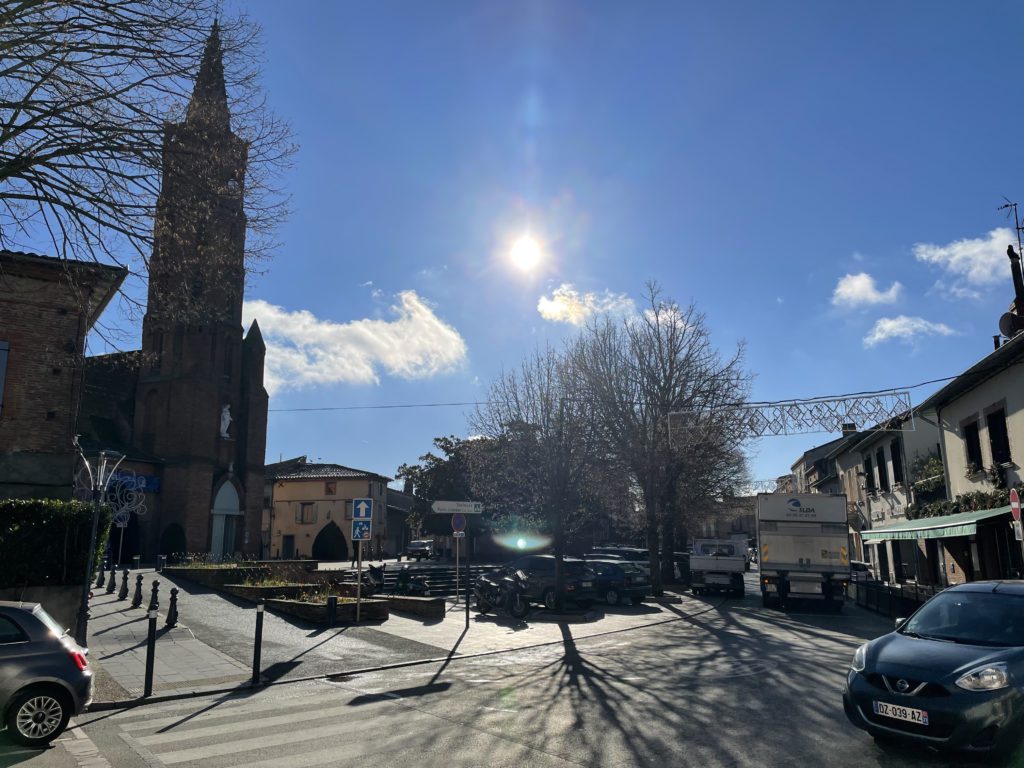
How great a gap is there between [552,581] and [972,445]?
43.1 ft

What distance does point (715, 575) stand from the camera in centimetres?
2723

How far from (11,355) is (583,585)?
16.6 metres

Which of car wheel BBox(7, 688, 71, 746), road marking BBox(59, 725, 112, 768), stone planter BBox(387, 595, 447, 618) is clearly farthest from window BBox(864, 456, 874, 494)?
car wheel BBox(7, 688, 71, 746)

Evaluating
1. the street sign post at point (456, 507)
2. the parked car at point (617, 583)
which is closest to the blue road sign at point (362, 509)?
the street sign post at point (456, 507)

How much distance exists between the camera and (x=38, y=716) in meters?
6.97

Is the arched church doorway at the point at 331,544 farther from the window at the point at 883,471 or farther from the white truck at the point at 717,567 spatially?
the window at the point at 883,471

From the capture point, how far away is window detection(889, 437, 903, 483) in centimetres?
3017

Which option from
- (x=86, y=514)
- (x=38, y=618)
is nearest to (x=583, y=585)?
(x=86, y=514)

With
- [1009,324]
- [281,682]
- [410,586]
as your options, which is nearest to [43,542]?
[281,682]

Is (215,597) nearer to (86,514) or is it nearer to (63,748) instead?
(86,514)

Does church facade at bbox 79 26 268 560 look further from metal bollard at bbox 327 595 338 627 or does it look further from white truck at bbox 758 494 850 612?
white truck at bbox 758 494 850 612

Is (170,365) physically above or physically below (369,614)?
above

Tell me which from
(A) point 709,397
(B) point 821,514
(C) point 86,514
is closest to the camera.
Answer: (C) point 86,514

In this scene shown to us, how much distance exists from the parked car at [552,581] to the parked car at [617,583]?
519 millimetres
